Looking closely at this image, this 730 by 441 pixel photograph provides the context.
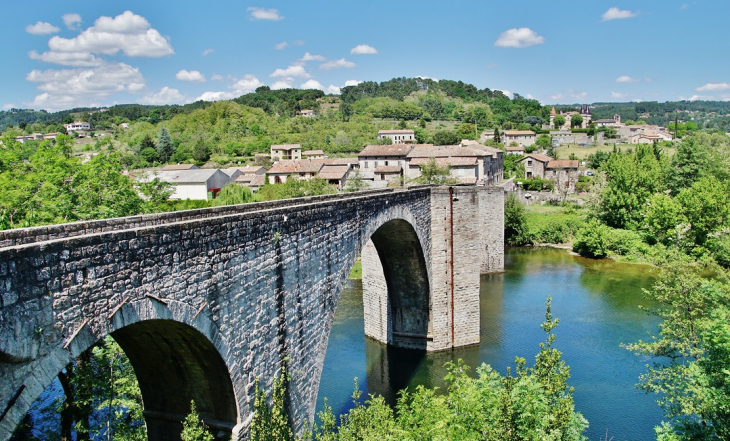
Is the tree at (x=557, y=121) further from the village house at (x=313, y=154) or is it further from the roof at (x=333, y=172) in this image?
the roof at (x=333, y=172)

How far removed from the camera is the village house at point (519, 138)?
4156 inches

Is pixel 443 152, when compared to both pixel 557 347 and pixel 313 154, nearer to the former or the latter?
pixel 313 154

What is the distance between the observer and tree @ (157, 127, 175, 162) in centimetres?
8839

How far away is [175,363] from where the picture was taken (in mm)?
10227

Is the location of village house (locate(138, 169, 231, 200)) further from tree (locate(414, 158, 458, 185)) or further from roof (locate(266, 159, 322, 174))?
tree (locate(414, 158, 458, 185))

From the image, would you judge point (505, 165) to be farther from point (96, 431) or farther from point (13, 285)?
point (13, 285)

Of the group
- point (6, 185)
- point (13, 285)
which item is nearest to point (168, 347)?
point (13, 285)

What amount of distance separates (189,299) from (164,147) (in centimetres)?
8713

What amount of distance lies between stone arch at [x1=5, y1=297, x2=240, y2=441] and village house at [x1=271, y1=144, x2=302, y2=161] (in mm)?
81248

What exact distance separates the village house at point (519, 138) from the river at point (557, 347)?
7133 cm

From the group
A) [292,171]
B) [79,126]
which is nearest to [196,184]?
[292,171]

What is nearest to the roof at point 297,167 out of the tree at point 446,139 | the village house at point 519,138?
the tree at point 446,139

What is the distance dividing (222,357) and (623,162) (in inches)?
1918

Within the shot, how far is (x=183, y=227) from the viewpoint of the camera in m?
8.53
